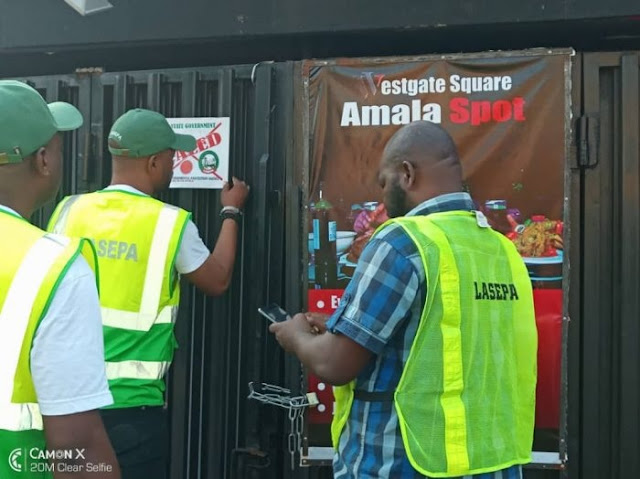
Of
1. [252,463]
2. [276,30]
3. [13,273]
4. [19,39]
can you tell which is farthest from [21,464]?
[19,39]

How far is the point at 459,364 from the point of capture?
2.01 meters

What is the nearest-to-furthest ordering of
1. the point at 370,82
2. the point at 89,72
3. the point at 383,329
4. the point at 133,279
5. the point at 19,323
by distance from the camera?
the point at 19,323 < the point at 383,329 < the point at 133,279 < the point at 370,82 < the point at 89,72

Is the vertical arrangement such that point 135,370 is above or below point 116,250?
below

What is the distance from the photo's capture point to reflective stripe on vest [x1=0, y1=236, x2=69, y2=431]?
151 cm

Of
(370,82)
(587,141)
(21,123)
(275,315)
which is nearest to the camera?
A: (21,123)

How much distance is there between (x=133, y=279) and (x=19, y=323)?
4.16 feet

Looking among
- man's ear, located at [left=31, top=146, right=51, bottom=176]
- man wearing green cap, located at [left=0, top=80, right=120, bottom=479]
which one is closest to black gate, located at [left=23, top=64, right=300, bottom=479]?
man's ear, located at [left=31, top=146, right=51, bottom=176]

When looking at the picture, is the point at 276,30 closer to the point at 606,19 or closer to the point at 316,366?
the point at 606,19

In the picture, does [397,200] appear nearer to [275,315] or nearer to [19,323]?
[275,315]

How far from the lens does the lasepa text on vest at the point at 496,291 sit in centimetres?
207

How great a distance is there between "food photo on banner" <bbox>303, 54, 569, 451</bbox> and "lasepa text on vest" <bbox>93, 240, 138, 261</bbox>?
889 mm

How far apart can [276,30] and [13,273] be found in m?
2.39

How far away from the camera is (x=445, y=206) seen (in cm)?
217

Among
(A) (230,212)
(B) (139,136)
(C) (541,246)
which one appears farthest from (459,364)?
(B) (139,136)
